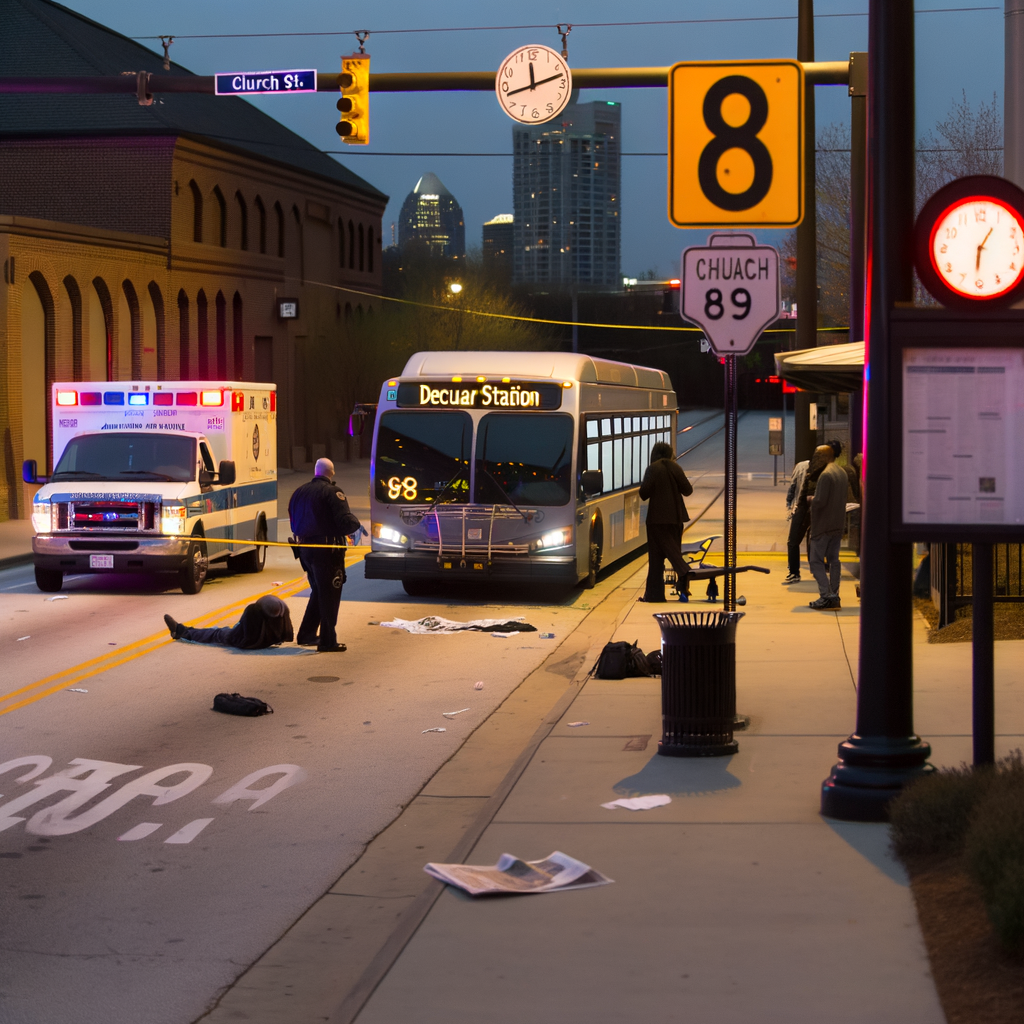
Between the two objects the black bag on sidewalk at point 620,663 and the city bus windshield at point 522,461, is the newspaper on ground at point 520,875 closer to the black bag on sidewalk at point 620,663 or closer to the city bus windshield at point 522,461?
the black bag on sidewalk at point 620,663

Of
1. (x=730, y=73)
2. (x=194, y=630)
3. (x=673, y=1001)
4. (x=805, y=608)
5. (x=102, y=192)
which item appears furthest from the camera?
(x=102, y=192)

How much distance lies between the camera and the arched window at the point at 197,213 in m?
46.0

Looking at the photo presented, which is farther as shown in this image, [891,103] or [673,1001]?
[891,103]

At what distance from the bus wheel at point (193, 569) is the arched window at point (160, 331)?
78.1 feet

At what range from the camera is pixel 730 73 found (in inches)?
383

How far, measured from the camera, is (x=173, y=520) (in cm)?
1848

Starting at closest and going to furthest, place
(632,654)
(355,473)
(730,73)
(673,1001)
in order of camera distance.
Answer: (673,1001) → (730,73) → (632,654) → (355,473)

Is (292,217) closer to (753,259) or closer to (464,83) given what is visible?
(464,83)

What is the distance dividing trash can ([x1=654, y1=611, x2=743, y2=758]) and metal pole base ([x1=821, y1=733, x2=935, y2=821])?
66.3 inches

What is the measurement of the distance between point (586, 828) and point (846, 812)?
1348mm

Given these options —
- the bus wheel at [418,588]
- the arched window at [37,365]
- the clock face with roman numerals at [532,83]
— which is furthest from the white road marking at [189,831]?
the arched window at [37,365]

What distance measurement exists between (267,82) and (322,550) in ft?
20.1

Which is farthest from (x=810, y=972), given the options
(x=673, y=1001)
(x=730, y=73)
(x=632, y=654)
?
(x=632, y=654)

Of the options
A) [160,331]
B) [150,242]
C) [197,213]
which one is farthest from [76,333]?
[197,213]
